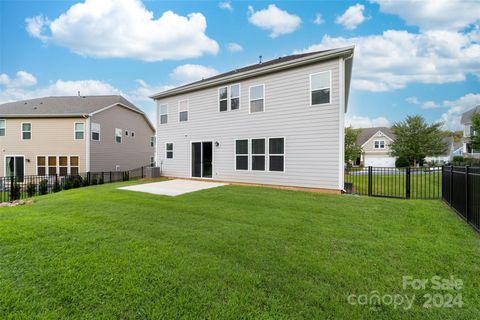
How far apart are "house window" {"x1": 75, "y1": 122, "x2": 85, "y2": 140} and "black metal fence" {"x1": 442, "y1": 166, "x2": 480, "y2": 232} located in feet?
67.0

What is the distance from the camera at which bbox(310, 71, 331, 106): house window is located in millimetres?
9086

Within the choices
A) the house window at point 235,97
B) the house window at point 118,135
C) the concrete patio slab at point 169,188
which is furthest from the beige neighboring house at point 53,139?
the house window at point 235,97

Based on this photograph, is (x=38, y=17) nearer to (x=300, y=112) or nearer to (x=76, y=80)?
(x=76, y=80)

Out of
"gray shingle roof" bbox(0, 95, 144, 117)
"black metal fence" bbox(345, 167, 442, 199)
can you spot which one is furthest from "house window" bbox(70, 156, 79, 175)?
"black metal fence" bbox(345, 167, 442, 199)

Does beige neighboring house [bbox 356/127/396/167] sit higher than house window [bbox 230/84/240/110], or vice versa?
house window [bbox 230/84/240/110]

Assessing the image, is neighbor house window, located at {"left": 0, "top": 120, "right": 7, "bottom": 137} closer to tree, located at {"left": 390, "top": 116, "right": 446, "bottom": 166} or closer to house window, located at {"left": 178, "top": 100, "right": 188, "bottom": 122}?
house window, located at {"left": 178, "top": 100, "right": 188, "bottom": 122}

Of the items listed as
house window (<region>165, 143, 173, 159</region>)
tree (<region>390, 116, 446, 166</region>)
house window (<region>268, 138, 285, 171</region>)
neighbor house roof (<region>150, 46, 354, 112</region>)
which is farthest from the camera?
tree (<region>390, 116, 446, 166</region>)

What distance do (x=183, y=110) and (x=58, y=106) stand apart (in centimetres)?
1179

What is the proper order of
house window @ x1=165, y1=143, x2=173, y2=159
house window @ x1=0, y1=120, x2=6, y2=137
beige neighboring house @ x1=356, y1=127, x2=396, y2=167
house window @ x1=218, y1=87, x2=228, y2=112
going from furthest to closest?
beige neighboring house @ x1=356, y1=127, x2=396, y2=167
house window @ x1=0, y1=120, x2=6, y2=137
house window @ x1=165, y1=143, x2=173, y2=159
house window @ x1=218, y1=87, x2=228, y2=112

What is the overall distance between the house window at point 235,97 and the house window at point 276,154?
260 centimetres

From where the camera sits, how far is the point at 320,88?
9.25 m

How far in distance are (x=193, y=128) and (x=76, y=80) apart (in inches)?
712

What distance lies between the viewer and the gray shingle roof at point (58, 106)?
17281mm

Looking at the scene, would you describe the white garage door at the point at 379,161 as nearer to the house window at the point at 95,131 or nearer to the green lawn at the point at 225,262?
the green lawn at the point at 225,262
